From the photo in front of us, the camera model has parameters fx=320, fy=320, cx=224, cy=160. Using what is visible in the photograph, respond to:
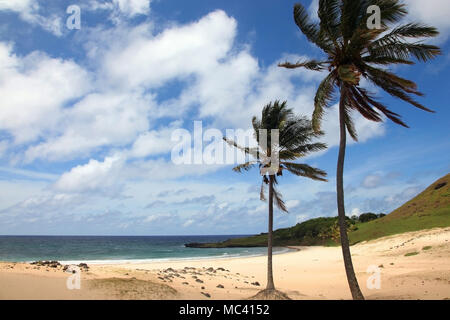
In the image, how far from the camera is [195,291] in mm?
13242

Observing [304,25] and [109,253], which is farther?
[109,253]

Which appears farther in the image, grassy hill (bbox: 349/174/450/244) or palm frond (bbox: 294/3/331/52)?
grassy hill (bbox: 349/174/450/244)

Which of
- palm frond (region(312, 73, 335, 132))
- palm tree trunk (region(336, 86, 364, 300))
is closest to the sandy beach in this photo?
palm tree trunk (region(336, 86, 364, 300))

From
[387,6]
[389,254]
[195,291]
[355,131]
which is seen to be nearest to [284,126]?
[355,131]

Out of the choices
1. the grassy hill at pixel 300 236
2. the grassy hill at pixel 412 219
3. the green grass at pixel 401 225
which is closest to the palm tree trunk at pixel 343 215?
the green grass at pixel 401 225

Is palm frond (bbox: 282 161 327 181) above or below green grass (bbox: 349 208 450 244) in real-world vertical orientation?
above

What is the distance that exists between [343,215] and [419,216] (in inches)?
2024

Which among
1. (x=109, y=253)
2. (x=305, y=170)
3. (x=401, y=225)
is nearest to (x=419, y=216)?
(x=401, y=225)

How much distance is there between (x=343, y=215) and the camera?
1142 cm

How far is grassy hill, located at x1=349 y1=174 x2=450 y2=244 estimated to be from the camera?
48.5 metres

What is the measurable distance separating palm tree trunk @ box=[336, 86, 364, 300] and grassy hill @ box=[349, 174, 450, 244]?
40195 millimetres

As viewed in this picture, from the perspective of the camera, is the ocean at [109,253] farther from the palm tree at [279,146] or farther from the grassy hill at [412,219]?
the palm tree at [279,146]

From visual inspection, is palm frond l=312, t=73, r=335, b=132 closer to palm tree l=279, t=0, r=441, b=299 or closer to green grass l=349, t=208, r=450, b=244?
palm tree l=279, t=0, r=441, b=299

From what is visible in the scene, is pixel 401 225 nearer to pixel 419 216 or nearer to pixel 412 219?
pixel 412 219
